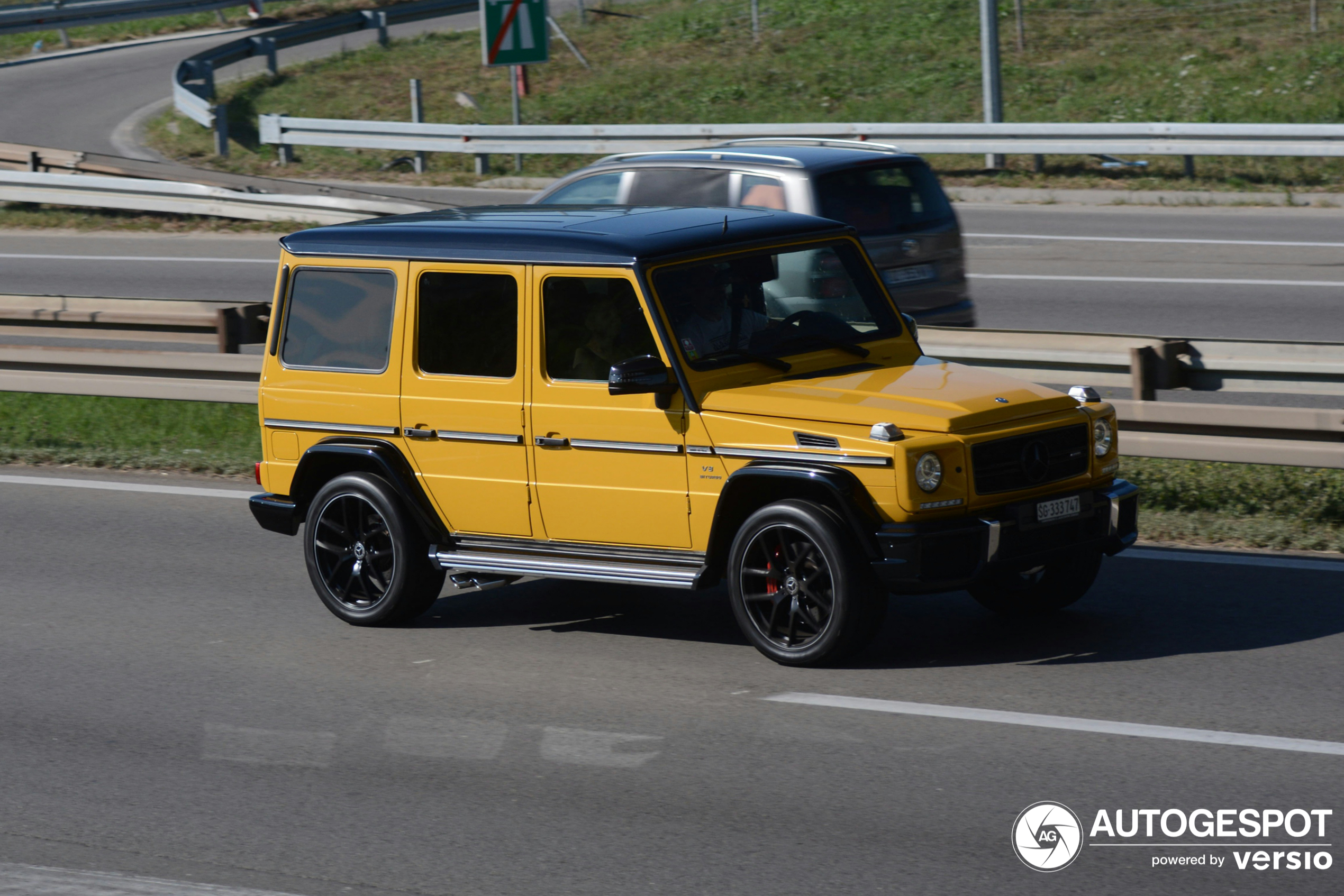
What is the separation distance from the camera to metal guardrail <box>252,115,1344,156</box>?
21188 mm

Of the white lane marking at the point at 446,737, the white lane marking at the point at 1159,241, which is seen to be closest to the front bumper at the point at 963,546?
the white lane marking at the point at 446,737

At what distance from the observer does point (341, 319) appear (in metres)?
7.92

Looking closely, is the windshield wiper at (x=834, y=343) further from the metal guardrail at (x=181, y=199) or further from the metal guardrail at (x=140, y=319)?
the metal guardrail at (x=181, y=199)

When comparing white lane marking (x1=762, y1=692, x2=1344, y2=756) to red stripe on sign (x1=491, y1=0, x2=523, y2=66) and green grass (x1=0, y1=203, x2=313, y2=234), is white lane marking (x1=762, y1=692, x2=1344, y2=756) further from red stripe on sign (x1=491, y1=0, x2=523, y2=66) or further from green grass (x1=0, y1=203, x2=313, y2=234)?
red stripe on sign (x1=491, y1=0, x2=523, y2=66)

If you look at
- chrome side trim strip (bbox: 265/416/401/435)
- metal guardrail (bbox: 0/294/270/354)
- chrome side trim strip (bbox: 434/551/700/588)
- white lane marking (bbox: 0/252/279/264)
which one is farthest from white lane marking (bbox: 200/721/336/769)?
white lane marking (bbox: 0/252/279/264)

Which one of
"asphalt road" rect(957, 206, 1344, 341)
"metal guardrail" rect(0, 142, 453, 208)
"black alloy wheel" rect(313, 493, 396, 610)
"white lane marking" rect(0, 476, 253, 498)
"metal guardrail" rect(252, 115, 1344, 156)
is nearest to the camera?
"black alloy wheel" rect(313, 493, 396, 610)

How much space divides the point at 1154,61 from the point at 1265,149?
626cm

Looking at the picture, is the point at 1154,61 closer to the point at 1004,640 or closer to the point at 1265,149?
the point at 1265,149

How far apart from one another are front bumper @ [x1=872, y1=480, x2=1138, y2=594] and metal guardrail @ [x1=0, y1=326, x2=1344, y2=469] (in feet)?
6.84

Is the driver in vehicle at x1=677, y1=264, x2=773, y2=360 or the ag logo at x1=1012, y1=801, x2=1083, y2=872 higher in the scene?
the driver in vehicle at x1=677, y1=264, x2=773, y2=360

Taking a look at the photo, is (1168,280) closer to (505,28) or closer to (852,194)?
(852,194)

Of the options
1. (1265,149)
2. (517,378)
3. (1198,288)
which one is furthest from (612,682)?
(1265,149)

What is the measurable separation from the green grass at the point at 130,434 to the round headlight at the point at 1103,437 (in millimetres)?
6211

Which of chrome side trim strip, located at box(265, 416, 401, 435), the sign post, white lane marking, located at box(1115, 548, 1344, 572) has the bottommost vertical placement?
white lane marking, located at box(1115, 548, 1344, 572)
